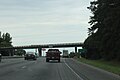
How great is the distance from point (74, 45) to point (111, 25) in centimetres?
10594

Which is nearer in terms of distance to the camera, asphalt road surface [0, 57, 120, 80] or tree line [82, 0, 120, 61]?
asphalt road surface [0, 57, 120, 80]

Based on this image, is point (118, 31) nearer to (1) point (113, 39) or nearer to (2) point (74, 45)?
(1) point (113, 39)

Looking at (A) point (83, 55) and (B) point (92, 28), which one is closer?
(B) point (92, 28)

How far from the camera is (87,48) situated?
93.8 meters

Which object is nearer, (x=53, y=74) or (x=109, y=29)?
(x=53, y=74)

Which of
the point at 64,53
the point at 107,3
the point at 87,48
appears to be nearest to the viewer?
the point at 107,3

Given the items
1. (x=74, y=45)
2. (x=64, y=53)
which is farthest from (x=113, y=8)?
(x=74, y=45)

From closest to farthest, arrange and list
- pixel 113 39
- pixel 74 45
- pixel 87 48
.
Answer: pixel 113 39 → pixel 87 48 → pixel 74 45

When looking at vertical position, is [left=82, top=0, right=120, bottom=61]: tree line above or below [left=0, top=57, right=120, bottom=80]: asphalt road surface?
above

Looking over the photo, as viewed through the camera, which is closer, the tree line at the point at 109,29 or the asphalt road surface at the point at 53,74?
the asphalt road surface at the point at 53,74

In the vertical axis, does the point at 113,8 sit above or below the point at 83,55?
above

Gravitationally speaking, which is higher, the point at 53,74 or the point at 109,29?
the point at 109,29

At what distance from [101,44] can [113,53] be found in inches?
147

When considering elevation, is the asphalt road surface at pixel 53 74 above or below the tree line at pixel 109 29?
below
